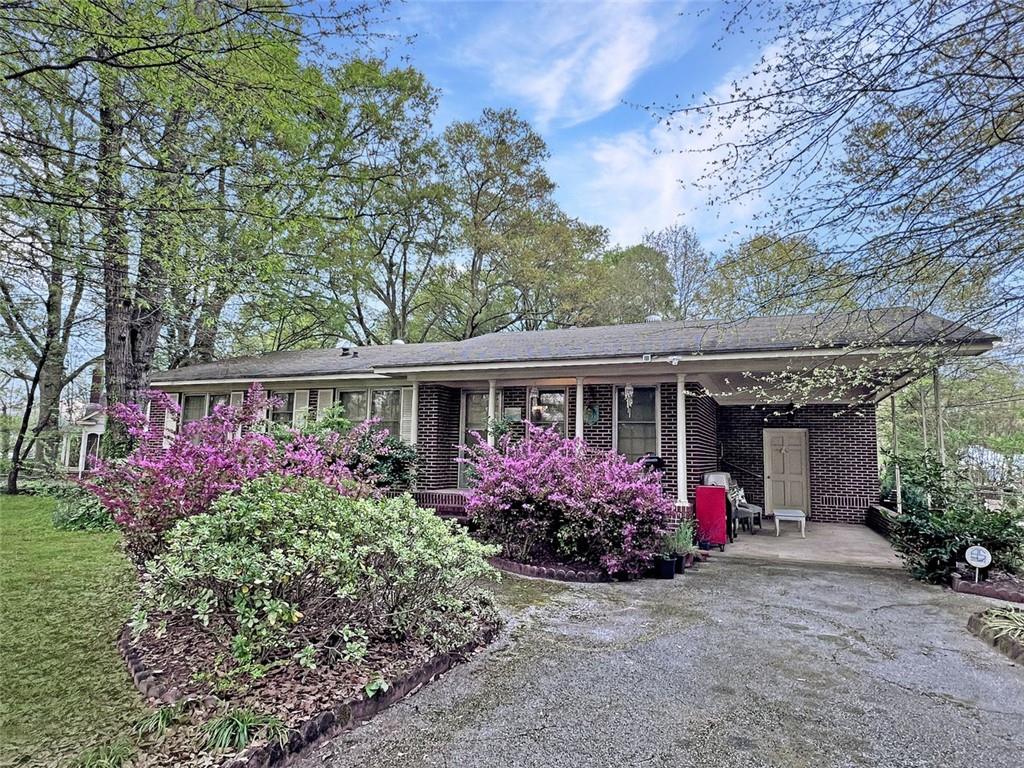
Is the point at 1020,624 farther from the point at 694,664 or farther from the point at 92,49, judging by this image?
the point at 92,49

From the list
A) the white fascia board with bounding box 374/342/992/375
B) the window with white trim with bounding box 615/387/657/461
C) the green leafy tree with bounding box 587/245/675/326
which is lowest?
the window with white trim with bounding box 615/387/657/461

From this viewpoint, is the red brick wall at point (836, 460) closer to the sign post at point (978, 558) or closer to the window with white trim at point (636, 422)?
the window with white trim at point (636, 422)

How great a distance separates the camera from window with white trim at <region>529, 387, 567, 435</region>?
35.1 ft

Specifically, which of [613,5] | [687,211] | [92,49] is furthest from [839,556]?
[92,49]

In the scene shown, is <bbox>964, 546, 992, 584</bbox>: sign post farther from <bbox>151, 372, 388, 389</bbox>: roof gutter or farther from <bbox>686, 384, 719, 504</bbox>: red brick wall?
<bbox>151, 372, 388, 389</bbox>: roof gutter

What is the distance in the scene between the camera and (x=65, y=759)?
2379 mm

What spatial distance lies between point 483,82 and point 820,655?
745 centimetres

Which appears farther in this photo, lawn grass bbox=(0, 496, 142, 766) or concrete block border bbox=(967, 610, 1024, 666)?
concrete block border bbox=(967, 610, 1024, 666)

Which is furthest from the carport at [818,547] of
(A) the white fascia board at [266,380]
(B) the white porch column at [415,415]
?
(A) the white fascia board at [266,380]

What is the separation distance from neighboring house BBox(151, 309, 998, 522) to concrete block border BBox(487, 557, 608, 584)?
109 inches

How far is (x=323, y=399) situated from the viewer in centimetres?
1267

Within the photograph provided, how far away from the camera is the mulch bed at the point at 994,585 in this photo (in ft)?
17.8

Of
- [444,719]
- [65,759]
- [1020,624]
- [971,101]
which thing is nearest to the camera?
[65,759]

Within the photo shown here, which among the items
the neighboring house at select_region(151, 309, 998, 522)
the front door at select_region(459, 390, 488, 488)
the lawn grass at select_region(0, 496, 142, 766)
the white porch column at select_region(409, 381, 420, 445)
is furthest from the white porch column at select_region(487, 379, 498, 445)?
the lawn grass at select_region(0, 496, 142, 766)
